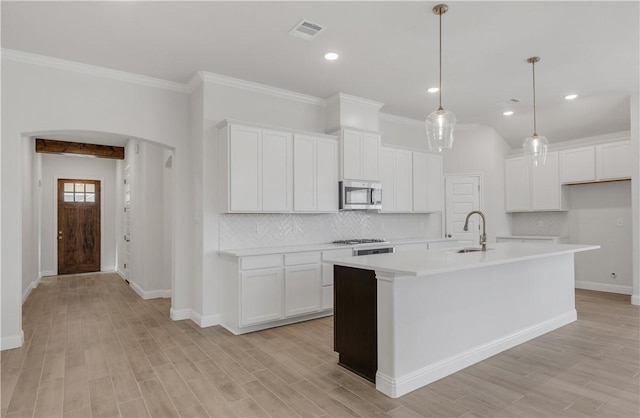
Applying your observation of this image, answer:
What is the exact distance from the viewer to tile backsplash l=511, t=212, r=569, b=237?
675 centimetres

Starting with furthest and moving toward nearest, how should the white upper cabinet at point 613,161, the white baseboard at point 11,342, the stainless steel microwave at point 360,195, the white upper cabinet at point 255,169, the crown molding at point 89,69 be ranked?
the white upper cabinet at point 613,161
the stainless steel microwave at point 360,195
the white upper cabinet at point 255,169
the crown molding at point 89,69
the white baseboard at point 11,342

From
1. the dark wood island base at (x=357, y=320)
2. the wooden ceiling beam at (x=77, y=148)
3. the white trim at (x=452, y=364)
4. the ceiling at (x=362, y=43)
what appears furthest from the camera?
the wooden ceiling beam at (x=77, y=148)

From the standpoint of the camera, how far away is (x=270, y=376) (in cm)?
303

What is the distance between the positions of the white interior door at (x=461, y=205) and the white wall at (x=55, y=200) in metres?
7.88

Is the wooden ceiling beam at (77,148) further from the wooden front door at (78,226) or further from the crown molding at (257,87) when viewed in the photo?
the crown molding at (257,87)

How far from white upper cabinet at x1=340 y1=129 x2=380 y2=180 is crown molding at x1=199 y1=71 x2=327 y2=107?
671mm

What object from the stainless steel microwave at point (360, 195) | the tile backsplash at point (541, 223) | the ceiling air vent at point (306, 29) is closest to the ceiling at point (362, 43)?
the ceiling air vent at point (306, 29)

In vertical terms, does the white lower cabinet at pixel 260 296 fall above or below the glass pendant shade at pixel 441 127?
below

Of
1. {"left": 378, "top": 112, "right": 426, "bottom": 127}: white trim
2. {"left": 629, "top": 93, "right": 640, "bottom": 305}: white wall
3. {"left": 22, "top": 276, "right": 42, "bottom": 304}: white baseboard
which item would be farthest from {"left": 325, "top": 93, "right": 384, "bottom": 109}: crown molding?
{"left": 22, "top": 276, "right": 42, "bottom": 304}: white baseboard

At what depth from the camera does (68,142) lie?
7.57m

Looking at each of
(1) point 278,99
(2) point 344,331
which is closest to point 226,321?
(2) point 344,331

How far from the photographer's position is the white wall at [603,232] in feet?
20.0

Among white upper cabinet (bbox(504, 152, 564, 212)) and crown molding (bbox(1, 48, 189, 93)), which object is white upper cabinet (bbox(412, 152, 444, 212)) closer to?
white upper cabinet (bbox(504, 152, 564, 212))

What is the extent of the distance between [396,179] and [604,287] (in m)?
3.94
